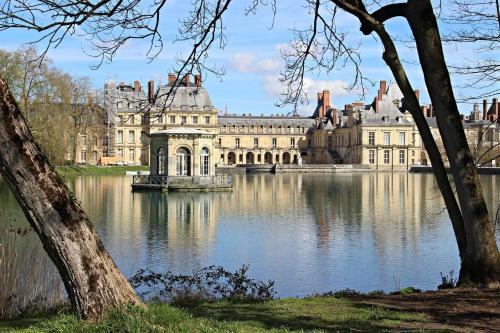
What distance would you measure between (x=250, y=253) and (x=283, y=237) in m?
2.07

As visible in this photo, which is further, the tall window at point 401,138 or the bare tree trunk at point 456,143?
the tall window at point 401,138

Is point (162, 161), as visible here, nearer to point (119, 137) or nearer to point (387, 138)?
point (119, 137)

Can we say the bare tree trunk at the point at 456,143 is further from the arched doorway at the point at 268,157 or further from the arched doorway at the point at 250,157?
the arched doorway at the point at 250,157

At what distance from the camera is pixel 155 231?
14039mm

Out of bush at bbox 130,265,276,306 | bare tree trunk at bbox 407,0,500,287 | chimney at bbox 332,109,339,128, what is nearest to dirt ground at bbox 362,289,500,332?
bare tree trunk at bbox 407,0,500,287

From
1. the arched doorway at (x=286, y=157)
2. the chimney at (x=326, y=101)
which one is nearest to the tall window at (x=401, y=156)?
the chimney at (x=326, y=101)

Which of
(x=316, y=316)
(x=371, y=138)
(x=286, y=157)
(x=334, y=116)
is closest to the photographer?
(x=316, y=316)

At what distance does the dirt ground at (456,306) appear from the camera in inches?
175

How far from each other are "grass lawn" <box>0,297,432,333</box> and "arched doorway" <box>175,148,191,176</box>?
23239 millimetres

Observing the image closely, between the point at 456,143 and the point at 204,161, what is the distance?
23510 mm

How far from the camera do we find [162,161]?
29.1m

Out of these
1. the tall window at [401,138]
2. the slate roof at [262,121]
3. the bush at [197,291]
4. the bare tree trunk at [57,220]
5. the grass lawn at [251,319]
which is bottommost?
the bush at [197,291]

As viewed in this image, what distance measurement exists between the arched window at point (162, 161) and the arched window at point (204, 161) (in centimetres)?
164

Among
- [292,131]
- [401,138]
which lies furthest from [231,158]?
[401,138]
